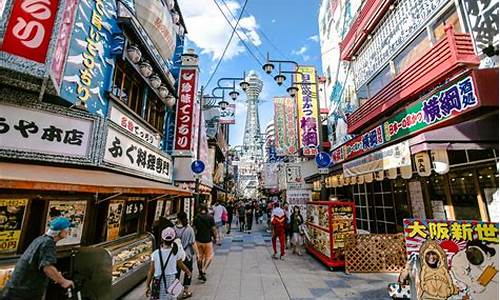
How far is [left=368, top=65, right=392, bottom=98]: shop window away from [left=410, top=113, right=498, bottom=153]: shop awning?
476 centimetres

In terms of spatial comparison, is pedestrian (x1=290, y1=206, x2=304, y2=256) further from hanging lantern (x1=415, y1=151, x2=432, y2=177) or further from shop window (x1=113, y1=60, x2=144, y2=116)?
shop window (x1=113, y1=60, x2=144, y2=116)

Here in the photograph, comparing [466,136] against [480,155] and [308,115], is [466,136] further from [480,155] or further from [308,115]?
[308,115]

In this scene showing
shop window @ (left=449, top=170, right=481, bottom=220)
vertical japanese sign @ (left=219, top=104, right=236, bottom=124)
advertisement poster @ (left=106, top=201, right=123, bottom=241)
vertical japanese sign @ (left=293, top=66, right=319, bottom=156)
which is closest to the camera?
shop window @ (left=449, top=170, right=481, bottom=220)

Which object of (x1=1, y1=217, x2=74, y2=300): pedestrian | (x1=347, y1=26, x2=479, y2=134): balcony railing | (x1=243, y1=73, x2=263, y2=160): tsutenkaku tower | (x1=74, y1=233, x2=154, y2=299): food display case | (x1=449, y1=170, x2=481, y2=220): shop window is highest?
(x1=243, y1=73, x2=263, y2=160): tsutenkaku tower

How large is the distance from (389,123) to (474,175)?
283 cm

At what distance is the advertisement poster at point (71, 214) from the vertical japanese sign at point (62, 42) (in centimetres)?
290

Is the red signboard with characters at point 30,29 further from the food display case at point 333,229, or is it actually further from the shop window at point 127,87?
the food display case at point 333,229

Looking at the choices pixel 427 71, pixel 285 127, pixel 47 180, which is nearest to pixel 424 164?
pixel 427 71

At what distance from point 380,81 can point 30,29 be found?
1159 centimetres

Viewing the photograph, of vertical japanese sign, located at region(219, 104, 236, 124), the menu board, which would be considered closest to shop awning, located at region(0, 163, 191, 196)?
the menu board

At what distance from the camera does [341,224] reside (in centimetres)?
820

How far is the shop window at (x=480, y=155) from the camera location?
5.66 m

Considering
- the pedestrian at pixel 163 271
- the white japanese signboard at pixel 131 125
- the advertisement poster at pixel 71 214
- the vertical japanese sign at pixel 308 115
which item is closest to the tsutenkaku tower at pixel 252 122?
the vertical japanese sign at pixel 308 115

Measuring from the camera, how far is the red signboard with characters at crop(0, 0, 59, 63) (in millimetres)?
4680
